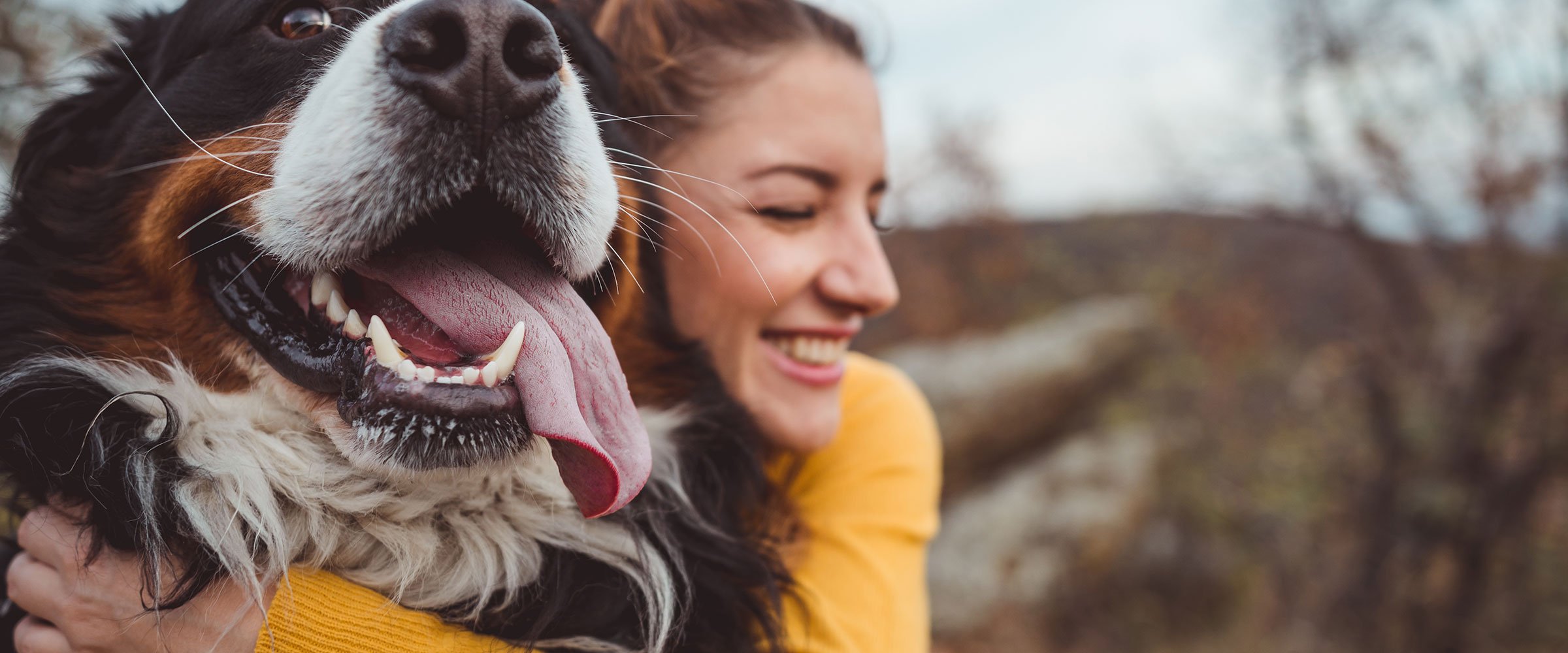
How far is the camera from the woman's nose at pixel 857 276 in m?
2.22

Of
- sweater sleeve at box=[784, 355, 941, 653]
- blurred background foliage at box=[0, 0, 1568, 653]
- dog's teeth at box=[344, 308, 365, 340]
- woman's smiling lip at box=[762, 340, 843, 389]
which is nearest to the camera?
dog's teeth at box=[344, 308, 365, 340]

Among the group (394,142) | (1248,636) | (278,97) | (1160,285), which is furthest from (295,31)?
(1160,285)

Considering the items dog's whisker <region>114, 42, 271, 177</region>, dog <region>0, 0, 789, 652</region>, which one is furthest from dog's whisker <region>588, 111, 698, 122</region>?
dog's whisker <region>114, 42, 271, 177</region>

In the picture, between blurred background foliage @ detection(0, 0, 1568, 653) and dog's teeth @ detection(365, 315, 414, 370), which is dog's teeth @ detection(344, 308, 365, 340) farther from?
blurred background foliage @ detection(0, 0, 1568, 653)

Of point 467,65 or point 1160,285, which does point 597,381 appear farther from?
point 1160,285

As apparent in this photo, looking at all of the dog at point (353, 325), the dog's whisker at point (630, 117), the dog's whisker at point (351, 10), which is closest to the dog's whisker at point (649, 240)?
the dog at point (353, 325)

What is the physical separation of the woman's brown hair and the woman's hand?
1.20 meters

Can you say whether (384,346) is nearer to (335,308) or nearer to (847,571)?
(335,308)

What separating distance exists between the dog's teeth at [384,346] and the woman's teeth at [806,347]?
1.04 m

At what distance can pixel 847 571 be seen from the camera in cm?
213

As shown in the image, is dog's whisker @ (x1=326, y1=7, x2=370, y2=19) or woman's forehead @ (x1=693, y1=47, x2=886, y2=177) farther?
woman's forehead @ (x1=693, y1=47, x2=886, y2=177)

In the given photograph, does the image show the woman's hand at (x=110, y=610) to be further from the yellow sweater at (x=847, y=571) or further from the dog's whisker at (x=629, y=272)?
the dog's whisker at (x=629, y=272)

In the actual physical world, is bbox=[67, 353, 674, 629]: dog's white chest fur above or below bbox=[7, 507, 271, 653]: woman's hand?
above

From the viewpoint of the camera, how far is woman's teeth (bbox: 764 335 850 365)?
2.29 m
